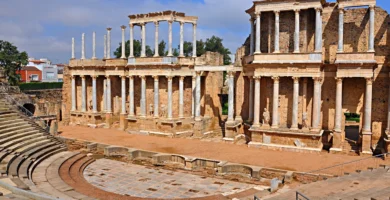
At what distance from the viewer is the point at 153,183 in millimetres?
17828

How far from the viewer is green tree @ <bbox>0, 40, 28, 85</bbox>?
1981 inches

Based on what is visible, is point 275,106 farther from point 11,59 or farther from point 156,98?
point 11,59

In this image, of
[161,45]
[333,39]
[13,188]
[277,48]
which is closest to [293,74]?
[277,48]

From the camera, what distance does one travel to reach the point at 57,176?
17516mm

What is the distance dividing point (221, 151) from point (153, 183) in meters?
6.94

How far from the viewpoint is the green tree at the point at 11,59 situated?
50.3m

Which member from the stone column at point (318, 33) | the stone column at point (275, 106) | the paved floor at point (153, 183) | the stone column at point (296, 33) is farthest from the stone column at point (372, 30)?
the paved floor at point (153, 183)

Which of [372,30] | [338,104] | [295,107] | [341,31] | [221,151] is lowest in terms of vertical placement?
[221,151]

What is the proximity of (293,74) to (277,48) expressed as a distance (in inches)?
82.8

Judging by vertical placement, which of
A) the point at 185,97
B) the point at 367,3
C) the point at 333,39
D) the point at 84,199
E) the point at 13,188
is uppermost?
the point at 367,3

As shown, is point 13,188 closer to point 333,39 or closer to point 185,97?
point 185,97

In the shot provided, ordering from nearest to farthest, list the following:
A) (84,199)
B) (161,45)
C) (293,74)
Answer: (84,199)
(293,74)
(161,45)

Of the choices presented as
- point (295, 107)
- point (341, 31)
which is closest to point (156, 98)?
point (295, 107)

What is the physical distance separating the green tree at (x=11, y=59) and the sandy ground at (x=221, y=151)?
25.1 metres
